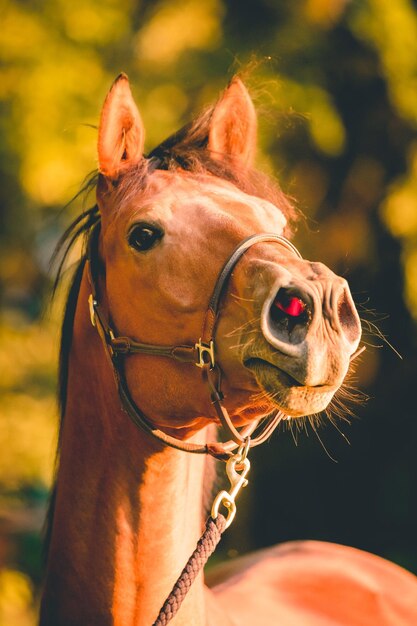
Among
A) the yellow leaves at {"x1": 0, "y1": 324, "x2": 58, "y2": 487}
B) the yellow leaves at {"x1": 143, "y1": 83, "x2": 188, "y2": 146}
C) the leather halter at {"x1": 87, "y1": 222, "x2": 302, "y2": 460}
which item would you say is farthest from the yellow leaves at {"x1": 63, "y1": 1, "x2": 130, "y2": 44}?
the leather halter at {"x1": 87, "y1": 222, "x2": 302, "y2": 460}

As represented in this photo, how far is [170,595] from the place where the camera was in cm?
183

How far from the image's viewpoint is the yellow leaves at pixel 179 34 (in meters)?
6.22

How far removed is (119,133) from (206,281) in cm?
63

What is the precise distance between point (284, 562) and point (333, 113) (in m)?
4.11

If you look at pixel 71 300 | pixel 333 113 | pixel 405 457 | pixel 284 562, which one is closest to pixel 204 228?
pixel 71 300

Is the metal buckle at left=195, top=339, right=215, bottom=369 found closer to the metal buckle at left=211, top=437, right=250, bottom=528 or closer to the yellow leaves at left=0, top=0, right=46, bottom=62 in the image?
the metal buckle at left=211, top=437, right=250, bottom=528

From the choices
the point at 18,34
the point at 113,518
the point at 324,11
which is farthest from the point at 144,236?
the point at 324,11

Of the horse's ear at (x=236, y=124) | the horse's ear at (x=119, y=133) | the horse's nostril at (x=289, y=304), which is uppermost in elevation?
the horse's ear at (x=236, y=124)

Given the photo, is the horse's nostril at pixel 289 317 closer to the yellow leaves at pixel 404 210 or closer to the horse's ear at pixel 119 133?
the horse's ear at pixel 119 133

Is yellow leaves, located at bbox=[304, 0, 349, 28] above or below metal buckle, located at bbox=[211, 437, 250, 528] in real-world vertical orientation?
above

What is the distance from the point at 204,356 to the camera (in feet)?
6.15

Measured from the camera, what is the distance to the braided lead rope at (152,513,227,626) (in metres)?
1.81

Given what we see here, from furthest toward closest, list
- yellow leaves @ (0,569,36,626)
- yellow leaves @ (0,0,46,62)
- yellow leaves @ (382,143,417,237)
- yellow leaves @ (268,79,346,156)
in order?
yellow leaves @ (268,79,346,156)
yellow leaves @ (0,0,46,62)
yellow leaves @ (382,143,417,237)
yellow leaves @ (0,569,36,626)

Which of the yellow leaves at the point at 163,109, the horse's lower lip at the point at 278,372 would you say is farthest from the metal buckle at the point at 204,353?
the yellow leaves at the point at 163,109
